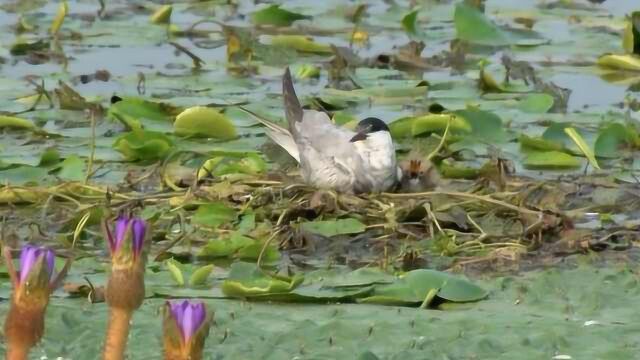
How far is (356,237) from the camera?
6793 mm

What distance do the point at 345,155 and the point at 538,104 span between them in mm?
1633

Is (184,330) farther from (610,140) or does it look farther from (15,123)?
(15,123)

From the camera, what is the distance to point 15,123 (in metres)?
8.28

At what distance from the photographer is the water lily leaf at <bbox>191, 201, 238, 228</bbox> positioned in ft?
22.6

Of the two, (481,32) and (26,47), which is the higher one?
(481,32)

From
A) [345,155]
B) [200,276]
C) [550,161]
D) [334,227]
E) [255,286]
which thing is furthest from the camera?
[550,161]

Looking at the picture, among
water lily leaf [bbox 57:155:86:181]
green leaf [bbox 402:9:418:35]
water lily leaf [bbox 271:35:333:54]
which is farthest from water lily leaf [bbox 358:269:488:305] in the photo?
green leaf [bbox 402:9:418:35]

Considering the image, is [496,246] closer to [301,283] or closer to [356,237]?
[356,237]

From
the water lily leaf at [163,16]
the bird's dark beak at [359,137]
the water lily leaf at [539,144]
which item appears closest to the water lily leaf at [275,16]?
the water lily leaf at [163,16]

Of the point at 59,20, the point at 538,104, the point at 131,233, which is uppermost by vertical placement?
the point at 131,233

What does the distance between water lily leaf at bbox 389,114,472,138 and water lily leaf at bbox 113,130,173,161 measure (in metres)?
1.07

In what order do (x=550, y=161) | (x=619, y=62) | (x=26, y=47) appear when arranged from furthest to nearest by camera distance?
(x=26, y=47), (x=619, y=62), (x=550, y=161)

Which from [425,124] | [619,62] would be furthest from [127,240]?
[619,62]

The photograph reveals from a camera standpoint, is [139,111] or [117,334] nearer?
[117,334]
